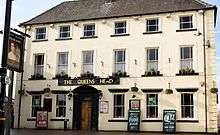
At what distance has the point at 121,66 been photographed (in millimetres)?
28562

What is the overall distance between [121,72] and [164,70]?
324 cm

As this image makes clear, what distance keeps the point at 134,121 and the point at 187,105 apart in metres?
3.87

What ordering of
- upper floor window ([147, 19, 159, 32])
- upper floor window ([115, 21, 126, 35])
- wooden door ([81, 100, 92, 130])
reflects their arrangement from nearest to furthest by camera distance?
upper floor window ([147, 19, 159, 32]) → wooden door ([81, 100, 92, 130]) → upper floor window ([115, 21, 126, 35])

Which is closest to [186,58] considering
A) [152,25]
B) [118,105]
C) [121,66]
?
[152,25]

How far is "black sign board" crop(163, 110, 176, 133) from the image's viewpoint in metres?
25.8

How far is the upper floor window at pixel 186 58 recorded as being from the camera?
1052 inches

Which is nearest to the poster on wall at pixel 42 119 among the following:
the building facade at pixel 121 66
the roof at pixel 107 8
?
the building facade at pixel 121 66

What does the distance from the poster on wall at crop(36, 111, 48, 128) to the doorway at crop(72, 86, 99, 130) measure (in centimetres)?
230

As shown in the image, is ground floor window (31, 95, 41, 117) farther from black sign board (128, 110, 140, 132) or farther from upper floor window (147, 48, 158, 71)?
upper floor window (147, 48, 158, 71)

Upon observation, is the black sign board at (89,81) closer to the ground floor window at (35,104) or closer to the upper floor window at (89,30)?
the ground floor window at (35,104)

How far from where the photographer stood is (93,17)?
30.1 meters

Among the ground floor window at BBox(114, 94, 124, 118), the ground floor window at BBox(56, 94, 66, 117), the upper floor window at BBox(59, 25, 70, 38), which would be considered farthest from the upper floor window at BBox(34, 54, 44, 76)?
the ground floor window at BBox(114, 94, 124, 118)

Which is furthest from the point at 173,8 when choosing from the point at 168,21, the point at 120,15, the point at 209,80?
the point at 209,80

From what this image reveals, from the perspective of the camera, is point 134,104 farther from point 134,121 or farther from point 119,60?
point 119,60
